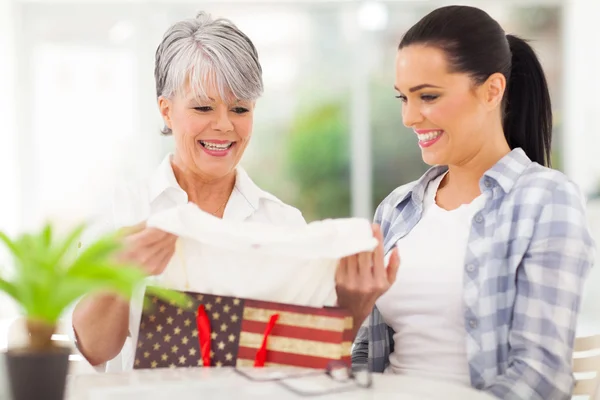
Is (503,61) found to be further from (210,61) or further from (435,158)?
(210,61)

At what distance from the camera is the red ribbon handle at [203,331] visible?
4.93 ft

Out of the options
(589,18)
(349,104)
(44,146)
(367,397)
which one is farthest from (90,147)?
(367,397)

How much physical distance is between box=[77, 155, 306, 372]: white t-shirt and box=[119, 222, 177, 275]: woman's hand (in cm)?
31

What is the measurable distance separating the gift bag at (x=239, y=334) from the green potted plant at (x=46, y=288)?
392mm

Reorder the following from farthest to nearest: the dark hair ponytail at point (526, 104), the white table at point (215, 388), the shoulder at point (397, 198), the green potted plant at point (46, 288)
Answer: the shoulder at point (397, 198) < the dark hair ponytail at point (526, 104) < the white table at point (215, 388) < the green potted plant at point (46, 288)

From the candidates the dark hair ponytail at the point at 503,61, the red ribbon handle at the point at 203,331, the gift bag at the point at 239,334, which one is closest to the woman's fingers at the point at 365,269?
the gift bag at the point at 239,334

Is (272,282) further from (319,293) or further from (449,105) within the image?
(449,105)

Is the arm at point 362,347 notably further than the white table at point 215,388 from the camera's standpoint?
Yes

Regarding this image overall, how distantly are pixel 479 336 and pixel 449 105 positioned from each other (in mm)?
534

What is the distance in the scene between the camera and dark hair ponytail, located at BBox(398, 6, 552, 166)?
180 centimetres

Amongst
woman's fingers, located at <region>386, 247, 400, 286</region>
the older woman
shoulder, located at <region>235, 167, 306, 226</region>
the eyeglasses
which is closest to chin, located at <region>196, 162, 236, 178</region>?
the older woman

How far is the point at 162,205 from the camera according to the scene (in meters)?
2.04

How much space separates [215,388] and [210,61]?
0.93 metres

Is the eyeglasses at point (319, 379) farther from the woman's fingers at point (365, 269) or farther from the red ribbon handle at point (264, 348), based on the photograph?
the woman's fingers at point (365, 269)
